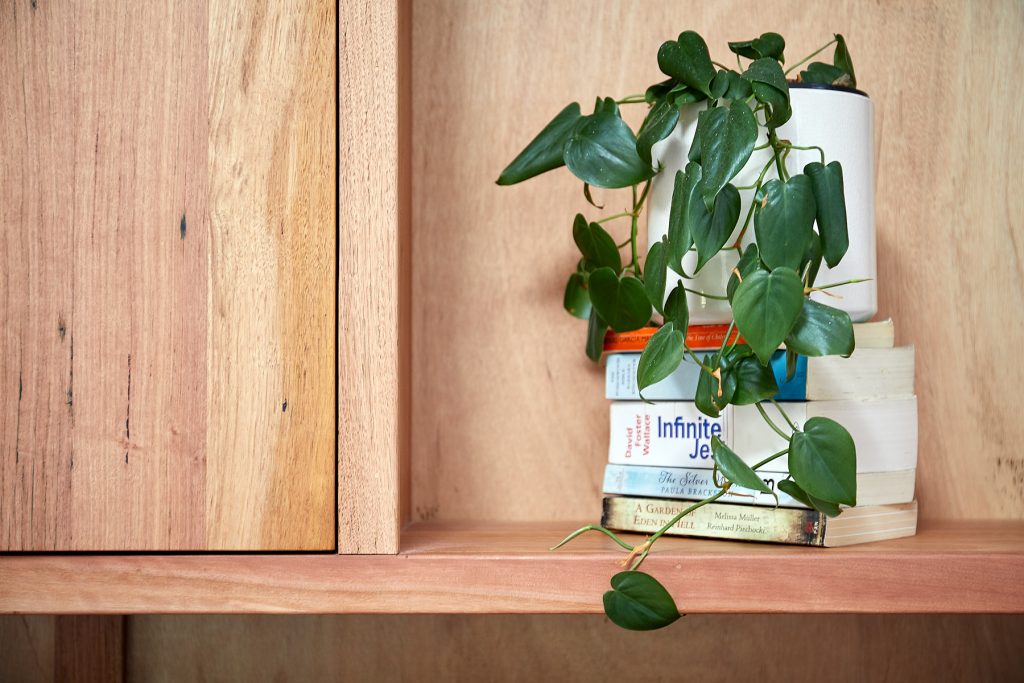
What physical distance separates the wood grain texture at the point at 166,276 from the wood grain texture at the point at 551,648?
1.19ft

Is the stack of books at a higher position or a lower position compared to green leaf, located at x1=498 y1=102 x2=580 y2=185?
lower

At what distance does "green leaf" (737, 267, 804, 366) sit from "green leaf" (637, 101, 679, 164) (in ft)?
0.51

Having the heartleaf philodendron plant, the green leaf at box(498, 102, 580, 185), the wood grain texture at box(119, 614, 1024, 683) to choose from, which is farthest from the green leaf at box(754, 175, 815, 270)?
the wood grain texture at box(119, 614, 1024, 683)

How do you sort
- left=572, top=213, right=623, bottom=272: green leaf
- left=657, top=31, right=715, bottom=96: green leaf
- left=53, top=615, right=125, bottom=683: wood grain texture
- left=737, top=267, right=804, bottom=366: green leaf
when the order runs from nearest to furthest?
left=737, top=267, right=804, bottom=366: green leaf → left=657, top=31, right=715, bottom=96: green leaf → left=572, top=213, right=623, bottom=272: green leaf → left=53, top=615, right=125, bottom=683: wood grain texture

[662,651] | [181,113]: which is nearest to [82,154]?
[181,113]

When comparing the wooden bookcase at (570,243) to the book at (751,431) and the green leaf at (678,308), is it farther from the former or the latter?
the green leaf at (678,308)

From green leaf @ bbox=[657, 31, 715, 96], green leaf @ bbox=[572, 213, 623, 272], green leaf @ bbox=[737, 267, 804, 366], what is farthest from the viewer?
green leaf @ bbox=[572, 213, 623, 272]

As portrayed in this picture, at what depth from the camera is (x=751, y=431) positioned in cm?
78

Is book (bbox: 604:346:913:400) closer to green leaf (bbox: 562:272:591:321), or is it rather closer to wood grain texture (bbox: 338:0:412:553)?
green leaf (bbox: 562:272:591:321)

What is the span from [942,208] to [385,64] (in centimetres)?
70

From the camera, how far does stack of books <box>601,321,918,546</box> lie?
754mm

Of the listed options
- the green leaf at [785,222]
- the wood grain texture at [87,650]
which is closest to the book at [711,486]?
the green leaf at [785,222]

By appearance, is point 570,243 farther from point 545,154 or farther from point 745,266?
point 745,266

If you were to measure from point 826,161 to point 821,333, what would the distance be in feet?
0.72
